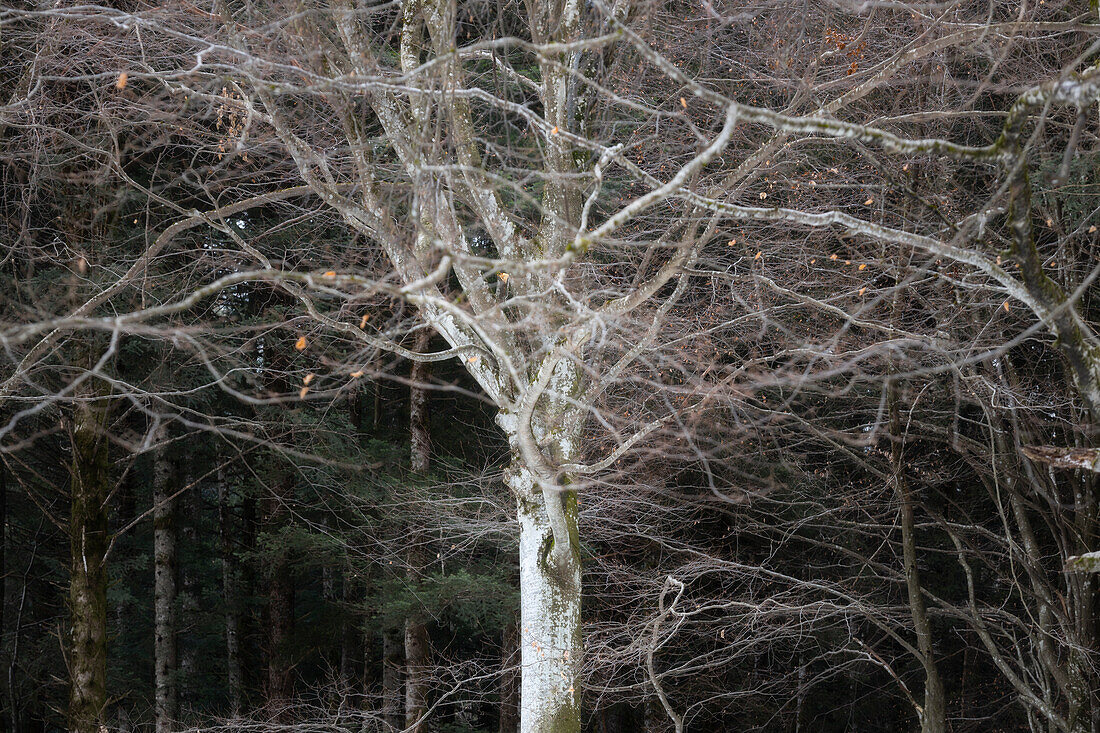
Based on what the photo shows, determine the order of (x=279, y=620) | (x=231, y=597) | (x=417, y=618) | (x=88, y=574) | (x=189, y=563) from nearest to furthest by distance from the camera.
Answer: (x=88, y=574) → (x=417, y=618) → (x=279, y=620) → (x=231, y=597) → (x=189, y=563)

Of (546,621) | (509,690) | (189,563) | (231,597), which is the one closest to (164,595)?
(231,597)

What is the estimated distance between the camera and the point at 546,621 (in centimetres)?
542

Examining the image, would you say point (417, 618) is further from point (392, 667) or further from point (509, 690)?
point (509, 690)

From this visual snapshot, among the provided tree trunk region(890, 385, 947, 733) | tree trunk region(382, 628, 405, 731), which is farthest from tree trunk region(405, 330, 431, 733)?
tree trunk region(890, 385, 947, 733)

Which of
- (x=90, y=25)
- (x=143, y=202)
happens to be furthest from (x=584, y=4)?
(x=143, y=202)

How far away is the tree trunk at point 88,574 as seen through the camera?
21.9ft

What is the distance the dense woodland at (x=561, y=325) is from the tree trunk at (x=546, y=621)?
0.02m

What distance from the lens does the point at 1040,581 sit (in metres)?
7.16

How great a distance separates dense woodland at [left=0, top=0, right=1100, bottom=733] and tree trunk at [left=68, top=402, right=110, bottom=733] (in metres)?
0.04

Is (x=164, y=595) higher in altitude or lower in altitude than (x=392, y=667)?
higher

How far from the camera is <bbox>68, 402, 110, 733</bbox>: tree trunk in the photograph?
262 inches

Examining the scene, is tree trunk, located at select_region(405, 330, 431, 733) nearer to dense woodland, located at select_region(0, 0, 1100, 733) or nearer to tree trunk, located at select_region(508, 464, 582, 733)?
dense woodland, located at select_region(0, 0, 1100, 733)

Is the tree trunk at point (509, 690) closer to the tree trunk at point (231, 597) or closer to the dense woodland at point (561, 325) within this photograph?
the dense woodland at point (561, 325)

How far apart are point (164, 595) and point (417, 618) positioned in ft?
11.6
